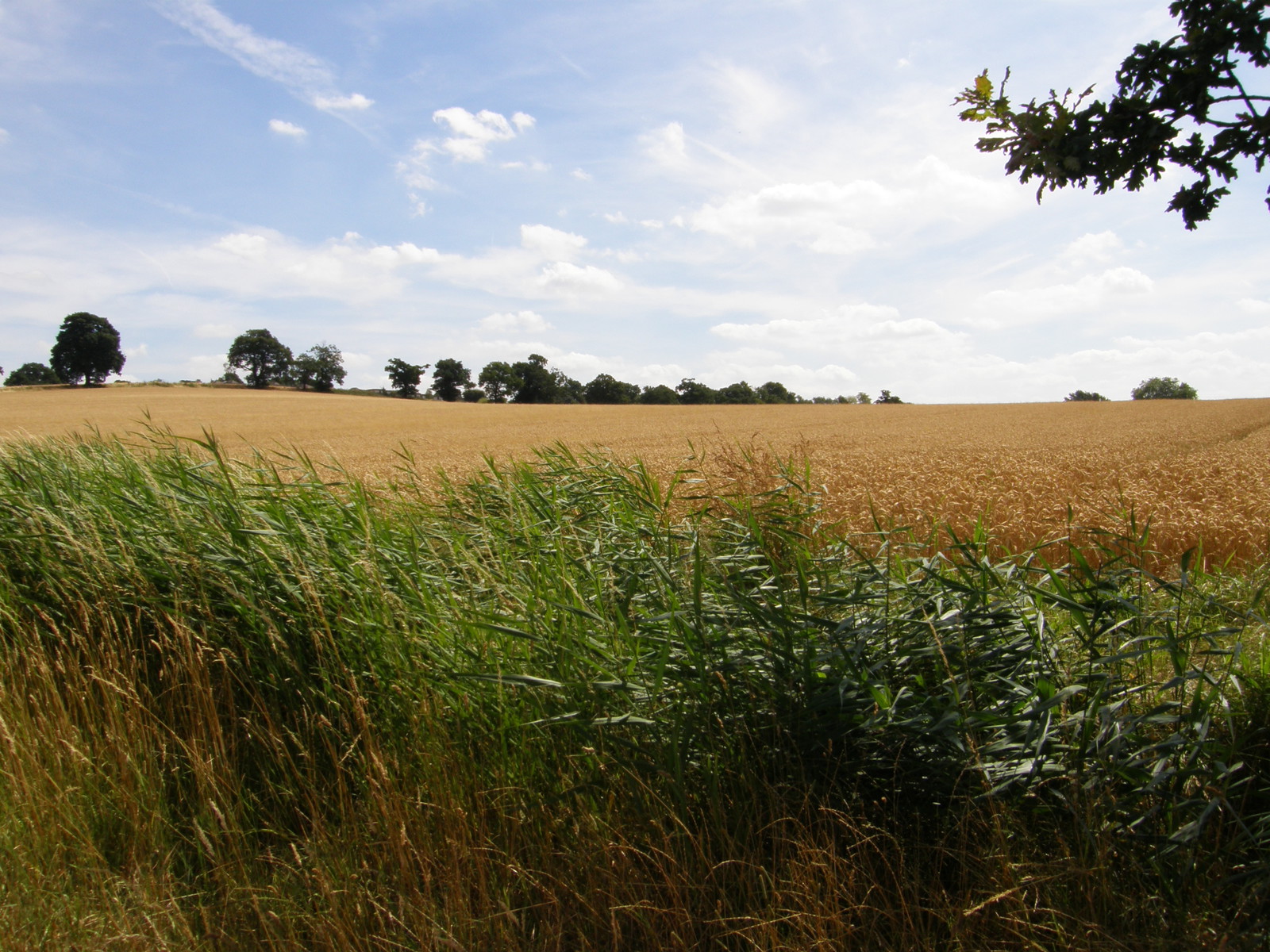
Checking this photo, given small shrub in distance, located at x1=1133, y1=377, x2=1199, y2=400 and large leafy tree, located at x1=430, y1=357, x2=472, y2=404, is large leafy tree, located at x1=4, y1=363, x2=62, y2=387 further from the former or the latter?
small shrub in distance, located at x1=1133, y1=377, x2=1199, y2=400

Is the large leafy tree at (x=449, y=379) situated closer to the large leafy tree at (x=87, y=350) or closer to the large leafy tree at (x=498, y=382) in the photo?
the large leafy tree at (x=498, y=382)

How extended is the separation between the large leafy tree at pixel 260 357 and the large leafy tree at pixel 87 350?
1141cm

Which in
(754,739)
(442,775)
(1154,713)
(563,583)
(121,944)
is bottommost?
(121,944)

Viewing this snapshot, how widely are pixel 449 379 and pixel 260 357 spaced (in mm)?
24313

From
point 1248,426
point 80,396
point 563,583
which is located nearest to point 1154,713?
point 563,583

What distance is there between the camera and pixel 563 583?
291 cm

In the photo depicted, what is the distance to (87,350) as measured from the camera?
253ft

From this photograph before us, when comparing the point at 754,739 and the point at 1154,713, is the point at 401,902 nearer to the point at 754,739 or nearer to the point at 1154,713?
the point at 754,739

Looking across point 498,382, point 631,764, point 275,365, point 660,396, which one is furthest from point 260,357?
point 631,764

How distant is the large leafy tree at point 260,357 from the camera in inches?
3376

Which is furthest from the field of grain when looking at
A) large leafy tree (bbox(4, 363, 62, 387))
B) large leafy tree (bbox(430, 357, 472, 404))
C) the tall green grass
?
large leafy tree (bbox(4, 363, 62, 387))

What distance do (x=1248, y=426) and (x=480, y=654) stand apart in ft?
96.0

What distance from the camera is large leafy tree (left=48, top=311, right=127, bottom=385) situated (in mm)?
76750

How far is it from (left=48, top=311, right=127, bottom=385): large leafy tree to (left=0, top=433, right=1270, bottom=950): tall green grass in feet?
307
